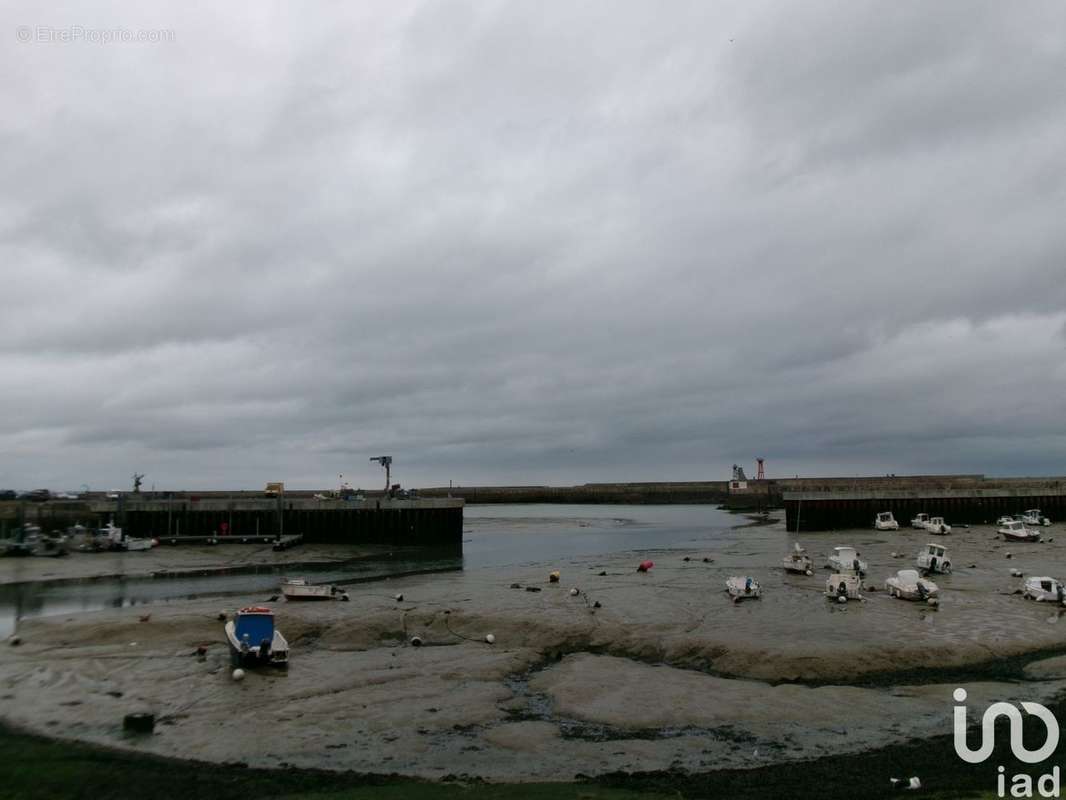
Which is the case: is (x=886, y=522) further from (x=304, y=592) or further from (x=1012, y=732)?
(x=1012, y=732)

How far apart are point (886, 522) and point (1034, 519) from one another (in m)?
15.7

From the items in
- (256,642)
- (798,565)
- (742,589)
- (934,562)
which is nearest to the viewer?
(256,642)

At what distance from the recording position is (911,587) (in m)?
37.1

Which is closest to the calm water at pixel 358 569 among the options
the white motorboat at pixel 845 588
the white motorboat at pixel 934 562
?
the white motorboat at pixel 934 562

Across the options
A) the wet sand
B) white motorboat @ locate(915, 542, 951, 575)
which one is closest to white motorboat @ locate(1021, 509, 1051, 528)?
white motorboat @ locate(915, 542, 951, 575)

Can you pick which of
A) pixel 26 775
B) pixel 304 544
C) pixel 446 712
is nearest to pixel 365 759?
pixel 446 712

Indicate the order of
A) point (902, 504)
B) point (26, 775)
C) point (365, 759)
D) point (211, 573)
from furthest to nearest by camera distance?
1. point (902, 504)
2. point (211, 573)
3. point (365, 759)
4. point (26, 775)

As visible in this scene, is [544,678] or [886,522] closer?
[544,678]

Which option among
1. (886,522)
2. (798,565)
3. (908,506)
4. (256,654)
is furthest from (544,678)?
(908,506)

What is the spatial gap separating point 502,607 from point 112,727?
19.7 m

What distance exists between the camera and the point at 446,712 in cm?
2117

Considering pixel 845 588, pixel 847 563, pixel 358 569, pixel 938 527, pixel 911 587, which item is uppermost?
pixel 911 587

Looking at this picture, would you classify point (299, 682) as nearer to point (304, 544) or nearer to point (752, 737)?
point (752, 737)

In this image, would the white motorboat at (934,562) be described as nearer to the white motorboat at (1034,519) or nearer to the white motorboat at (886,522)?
the white motorboat at (886,522)
